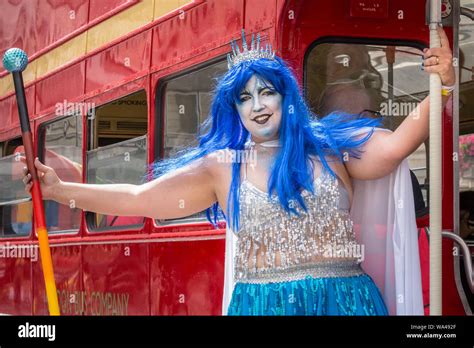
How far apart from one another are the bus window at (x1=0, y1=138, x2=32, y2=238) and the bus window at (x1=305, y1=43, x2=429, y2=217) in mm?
3947

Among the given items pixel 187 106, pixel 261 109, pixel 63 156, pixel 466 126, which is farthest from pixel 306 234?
pixel 63 156

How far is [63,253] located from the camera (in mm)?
7160

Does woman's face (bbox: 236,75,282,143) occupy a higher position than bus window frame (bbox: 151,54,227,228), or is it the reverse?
bus window frame (bbox: 151,54,227,228)

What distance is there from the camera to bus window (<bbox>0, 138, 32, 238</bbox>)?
8.20m

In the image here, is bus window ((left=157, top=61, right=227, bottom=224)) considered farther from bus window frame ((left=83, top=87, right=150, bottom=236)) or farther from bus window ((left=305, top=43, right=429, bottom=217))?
bus window ((left=305, top=43, right=429, bottom=217))

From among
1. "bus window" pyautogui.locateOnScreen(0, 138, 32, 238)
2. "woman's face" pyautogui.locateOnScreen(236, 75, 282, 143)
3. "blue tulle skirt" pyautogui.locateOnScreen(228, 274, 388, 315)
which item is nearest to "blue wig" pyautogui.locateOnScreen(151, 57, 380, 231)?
"woman's face" pyautogui.locateOnScreen(236, 75, 282, 143)

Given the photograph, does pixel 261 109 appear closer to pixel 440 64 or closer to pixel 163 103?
pixel 440 64

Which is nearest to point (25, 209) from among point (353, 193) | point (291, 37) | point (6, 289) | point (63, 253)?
point (6, 289)

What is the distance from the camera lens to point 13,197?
8391 millimetres

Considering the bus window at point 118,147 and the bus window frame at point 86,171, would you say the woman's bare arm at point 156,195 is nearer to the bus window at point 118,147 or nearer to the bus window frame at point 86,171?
the bus window at point 118,147

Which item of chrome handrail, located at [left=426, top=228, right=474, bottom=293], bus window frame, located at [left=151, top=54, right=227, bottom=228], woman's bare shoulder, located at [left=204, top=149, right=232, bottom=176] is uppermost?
bus window frame, located at [left=151, top=54, right=227, bottom=228]

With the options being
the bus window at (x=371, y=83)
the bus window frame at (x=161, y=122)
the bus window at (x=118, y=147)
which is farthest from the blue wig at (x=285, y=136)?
the bus window at (x=118, y=147)

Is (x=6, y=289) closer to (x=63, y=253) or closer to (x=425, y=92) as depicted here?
(x=63, y=253)
